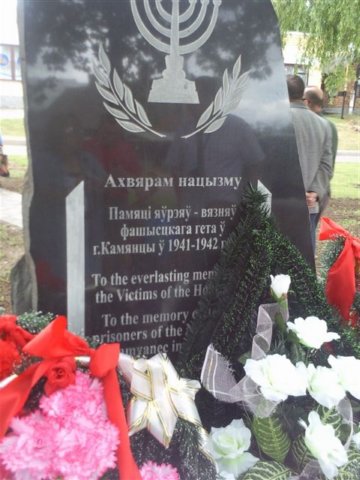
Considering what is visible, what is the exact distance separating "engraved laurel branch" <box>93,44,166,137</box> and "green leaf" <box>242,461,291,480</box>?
122 centimetres

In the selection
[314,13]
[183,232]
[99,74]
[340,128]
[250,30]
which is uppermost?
[314,13]

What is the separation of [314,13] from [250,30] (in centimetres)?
688

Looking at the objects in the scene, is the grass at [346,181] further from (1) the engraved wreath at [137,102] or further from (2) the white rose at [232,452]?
(2) the white rose at [232,452]

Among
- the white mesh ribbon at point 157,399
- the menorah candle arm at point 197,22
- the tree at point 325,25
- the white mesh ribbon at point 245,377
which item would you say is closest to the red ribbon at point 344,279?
the white mesh ribbon at point 245,377

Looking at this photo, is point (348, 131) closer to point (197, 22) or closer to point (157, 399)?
point (197, 22)

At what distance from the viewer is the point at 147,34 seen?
75.7 inches

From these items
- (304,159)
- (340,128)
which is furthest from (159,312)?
(340,128)

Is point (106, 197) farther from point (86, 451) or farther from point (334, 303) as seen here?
point (334, 303)

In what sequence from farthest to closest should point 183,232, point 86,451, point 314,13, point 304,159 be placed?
point 314,13 → point 304,159 → point 183,232 → point 86,451

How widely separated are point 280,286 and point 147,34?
103cm

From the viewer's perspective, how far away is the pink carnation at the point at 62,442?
4.00 feet

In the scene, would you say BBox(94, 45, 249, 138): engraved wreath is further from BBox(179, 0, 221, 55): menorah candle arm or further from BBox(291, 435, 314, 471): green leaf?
BBox(291, 435, 314, 471): green leaf

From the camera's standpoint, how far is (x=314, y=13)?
8133 mm

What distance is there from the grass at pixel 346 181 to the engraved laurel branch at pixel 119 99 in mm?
8894
